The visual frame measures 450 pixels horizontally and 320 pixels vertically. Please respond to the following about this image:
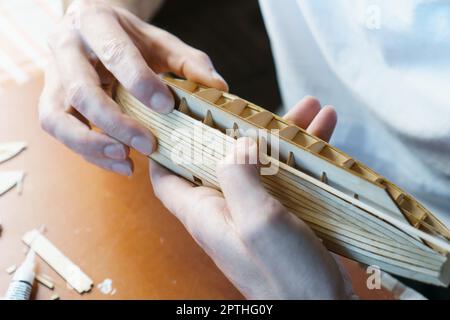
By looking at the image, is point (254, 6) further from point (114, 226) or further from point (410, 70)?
point (114, 226)

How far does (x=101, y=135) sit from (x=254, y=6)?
118 centimetres

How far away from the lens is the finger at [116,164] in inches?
42.8

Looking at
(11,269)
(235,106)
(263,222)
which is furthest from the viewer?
(11,269)

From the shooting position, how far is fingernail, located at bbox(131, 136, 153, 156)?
99 cm

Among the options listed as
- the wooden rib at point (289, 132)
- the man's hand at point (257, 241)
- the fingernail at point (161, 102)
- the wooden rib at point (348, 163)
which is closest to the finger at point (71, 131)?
the fingernail at point (161, 102)

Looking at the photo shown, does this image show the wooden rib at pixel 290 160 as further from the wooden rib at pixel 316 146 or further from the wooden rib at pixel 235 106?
the wooden rib at pixel 235 106

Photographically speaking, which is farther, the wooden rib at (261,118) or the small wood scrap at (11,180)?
the small wood scrap at (11,180)

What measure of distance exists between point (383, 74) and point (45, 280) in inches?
38.5

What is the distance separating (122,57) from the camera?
0.98 metres

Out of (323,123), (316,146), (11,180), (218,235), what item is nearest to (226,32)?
(323,123)

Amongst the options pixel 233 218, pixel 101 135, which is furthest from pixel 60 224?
pixel 233 218

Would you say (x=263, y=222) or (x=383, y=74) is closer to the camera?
(x=263, y=222)

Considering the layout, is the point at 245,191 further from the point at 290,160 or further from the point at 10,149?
the point at 10,149
